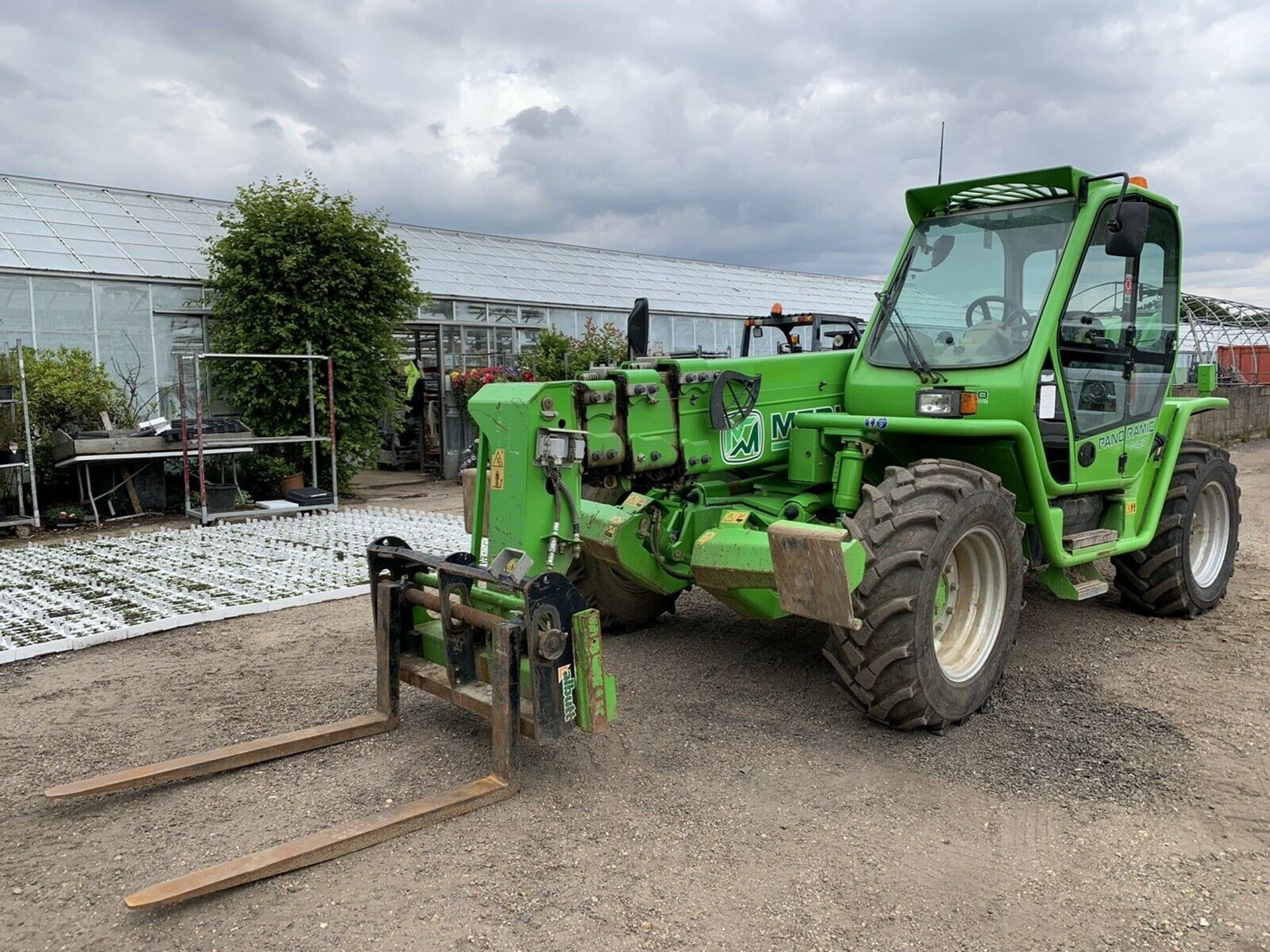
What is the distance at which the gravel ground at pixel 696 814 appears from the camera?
118 inches

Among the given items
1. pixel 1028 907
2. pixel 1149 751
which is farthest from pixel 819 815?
pixel 1149 751

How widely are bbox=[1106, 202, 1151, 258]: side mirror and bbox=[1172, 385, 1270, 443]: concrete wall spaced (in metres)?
16.7

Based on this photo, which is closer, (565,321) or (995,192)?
(995,192)

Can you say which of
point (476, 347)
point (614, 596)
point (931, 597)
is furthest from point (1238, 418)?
point (931, 597)

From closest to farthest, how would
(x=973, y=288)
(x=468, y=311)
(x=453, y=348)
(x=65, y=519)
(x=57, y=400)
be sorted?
(x=973, y=288) → (x=65, y=519) → (x=57, y=400) → (x=453, y=348) → (x=468, y=311)

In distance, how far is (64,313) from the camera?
1226cm

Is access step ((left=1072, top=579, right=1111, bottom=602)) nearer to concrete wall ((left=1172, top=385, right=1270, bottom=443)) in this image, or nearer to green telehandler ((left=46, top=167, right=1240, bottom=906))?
green telehandler ((left=46, top=167, right=1240, bottom=906))

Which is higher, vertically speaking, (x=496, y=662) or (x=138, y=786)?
(x=496, y=662)

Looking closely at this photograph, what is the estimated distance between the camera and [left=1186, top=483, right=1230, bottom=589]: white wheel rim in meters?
6.71

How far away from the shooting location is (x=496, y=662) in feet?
Result: 12.2

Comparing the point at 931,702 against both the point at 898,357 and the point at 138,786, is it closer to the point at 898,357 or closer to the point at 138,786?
the point at 898,357

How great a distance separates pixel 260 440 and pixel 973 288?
906 centimetres

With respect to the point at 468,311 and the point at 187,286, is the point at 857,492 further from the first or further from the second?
the point at 468,311

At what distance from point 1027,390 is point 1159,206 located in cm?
189
